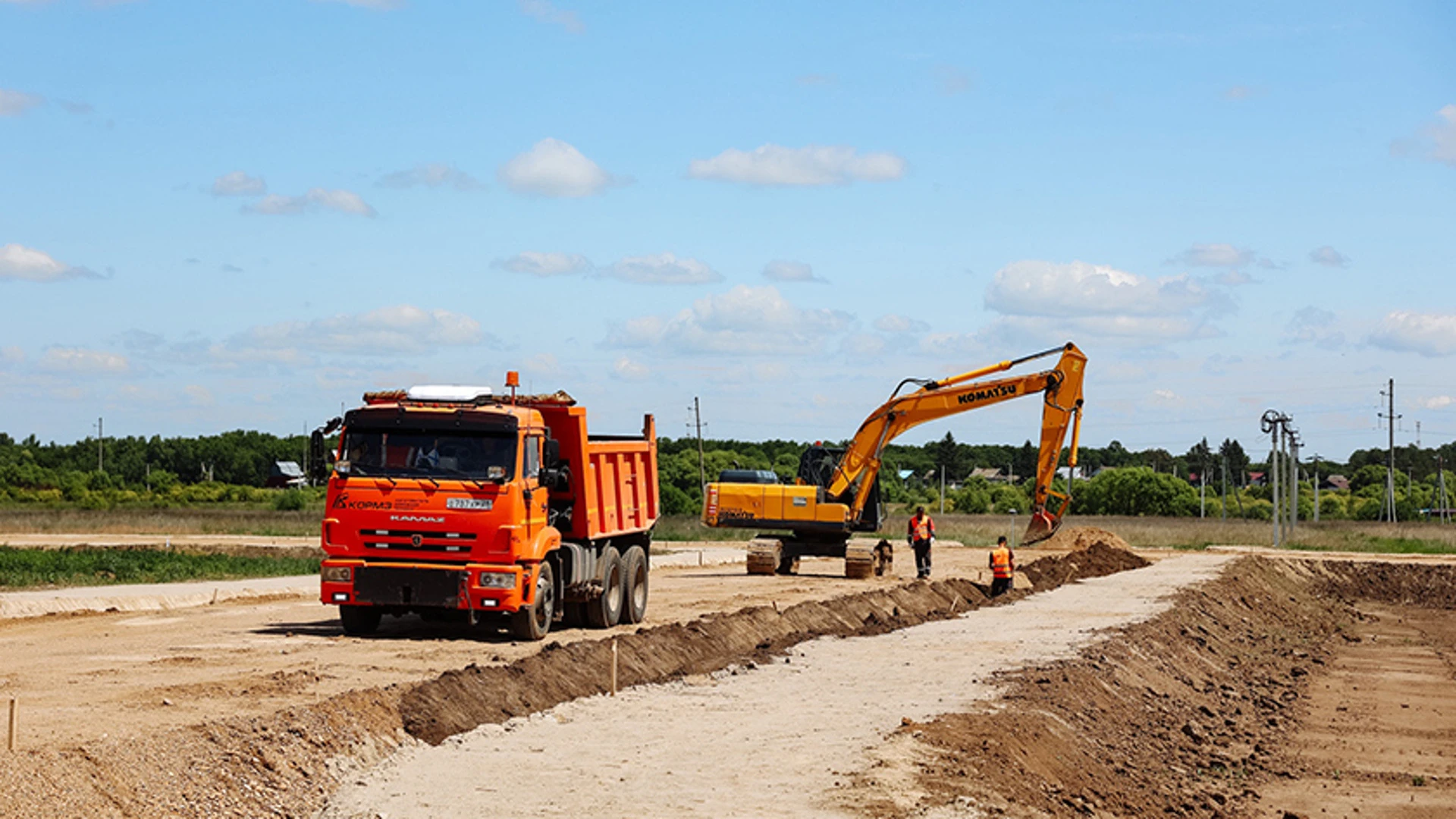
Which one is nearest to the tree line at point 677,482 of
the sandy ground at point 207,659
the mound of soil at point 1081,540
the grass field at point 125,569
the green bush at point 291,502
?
the green bush at point 291,502

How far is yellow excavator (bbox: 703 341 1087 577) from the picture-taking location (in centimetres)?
3753

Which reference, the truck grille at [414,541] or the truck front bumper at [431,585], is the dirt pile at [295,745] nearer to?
the truck front bumper at [431,585]

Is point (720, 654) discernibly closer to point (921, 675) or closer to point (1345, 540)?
point (921, 675)

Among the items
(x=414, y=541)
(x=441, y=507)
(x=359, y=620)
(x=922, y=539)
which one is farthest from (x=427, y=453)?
(x=922, y=539)

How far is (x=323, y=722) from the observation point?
44.3 feet

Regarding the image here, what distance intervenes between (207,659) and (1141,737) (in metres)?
11.0

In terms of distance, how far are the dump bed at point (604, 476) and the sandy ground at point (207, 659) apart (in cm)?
160

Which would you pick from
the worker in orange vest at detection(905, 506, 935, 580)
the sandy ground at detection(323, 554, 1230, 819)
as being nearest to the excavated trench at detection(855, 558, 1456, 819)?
the sandy ground at detection(323, 554, 1230, 819)

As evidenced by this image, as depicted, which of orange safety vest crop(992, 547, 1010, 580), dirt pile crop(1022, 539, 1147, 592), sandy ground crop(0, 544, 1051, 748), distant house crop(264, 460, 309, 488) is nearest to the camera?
sandy ground crop(0, 544, 1051, 748)

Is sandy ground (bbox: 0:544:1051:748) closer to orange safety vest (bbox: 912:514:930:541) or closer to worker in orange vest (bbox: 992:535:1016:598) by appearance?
worker in orange vest (bbox: 992:535:1016:598)

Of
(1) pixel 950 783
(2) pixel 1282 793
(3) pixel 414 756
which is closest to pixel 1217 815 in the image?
A: (2) pixel 1282 793

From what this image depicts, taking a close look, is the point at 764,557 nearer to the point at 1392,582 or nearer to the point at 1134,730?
the point at 1134,730

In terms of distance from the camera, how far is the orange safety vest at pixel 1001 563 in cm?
3619

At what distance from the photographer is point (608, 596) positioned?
79.8 feet
